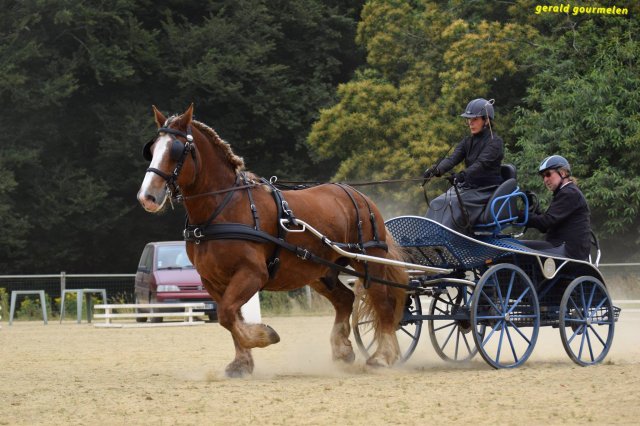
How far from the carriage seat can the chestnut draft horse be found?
1009 mm

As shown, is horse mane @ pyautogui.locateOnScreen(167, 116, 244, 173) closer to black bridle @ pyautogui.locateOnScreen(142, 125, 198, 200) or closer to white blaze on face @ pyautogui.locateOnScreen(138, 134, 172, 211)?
black bridle @ pyautogui.locateOnScreen(142, 125, 198, 200)

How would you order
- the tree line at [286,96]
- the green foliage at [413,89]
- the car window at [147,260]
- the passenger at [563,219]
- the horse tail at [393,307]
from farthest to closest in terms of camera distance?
1. the green foliage at [413,89]
2. the tree line at [286,96]
3. the car window at [147,260]
4. the passenger at [563,219]
5. the horse tail at [393,307]

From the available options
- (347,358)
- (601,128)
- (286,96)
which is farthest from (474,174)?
(286,96)

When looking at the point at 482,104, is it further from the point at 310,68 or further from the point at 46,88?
the point at 310,68

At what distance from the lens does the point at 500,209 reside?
11734 mm

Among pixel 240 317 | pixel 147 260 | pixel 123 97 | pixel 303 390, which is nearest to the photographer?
pixel 303 390

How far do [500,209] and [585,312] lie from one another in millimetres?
1550

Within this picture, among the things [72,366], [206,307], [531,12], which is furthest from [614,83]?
[72,366]

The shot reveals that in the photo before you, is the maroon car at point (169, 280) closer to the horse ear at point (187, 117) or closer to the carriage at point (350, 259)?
the carriage at point (350, 259)

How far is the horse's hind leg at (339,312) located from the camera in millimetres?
11992

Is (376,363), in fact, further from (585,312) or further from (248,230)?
(585,312)

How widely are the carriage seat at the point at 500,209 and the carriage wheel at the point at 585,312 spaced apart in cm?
97

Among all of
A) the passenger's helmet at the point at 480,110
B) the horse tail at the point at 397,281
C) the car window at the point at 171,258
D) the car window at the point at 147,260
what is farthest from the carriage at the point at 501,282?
the car window at the point at 147,260

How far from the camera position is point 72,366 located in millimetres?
12891
